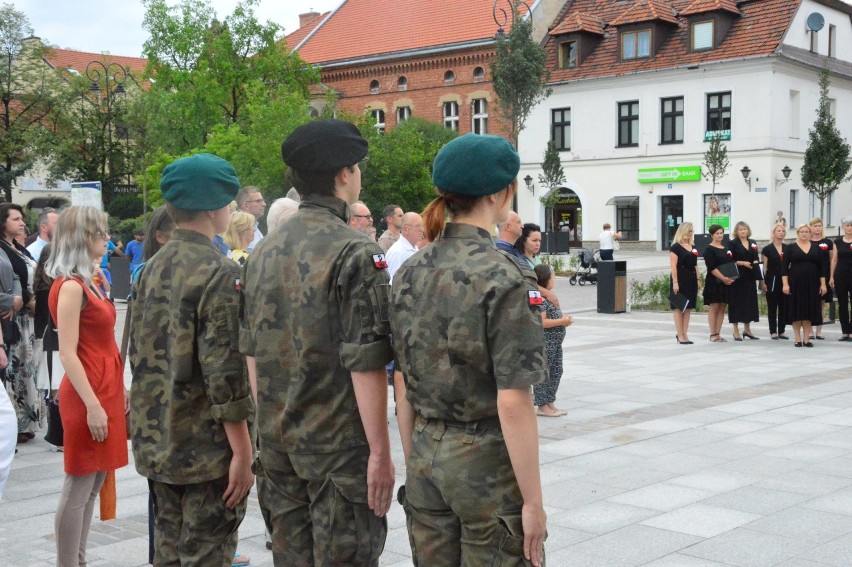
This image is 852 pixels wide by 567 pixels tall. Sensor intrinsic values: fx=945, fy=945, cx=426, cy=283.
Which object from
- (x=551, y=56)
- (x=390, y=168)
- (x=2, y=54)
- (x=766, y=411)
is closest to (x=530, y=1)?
(x=551, y=56)

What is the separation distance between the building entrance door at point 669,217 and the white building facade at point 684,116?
7cm

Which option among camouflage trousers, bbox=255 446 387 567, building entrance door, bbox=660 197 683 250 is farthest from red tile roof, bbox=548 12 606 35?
camouflage trousers, bbox=255 446 387 567

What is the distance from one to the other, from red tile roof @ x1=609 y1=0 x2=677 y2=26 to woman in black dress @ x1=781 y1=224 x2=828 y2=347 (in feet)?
103

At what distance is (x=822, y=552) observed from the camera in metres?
5.25

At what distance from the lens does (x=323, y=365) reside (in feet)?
10.6

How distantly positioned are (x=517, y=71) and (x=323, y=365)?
1161 inches

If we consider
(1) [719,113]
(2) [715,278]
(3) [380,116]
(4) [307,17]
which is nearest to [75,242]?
(2) [715,278]

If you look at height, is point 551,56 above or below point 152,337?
above

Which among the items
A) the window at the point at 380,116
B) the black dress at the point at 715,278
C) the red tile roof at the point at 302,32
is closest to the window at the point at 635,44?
the window at the point at 380,116

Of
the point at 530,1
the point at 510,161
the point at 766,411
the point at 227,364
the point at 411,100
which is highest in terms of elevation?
the point at 530,1

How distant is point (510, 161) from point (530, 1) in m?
48.7

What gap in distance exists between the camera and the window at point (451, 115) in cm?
5134

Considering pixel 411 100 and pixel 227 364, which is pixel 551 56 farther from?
pixel 227 364

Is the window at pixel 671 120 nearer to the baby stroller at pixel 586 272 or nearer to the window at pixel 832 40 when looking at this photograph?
the window at pixel 832 40
